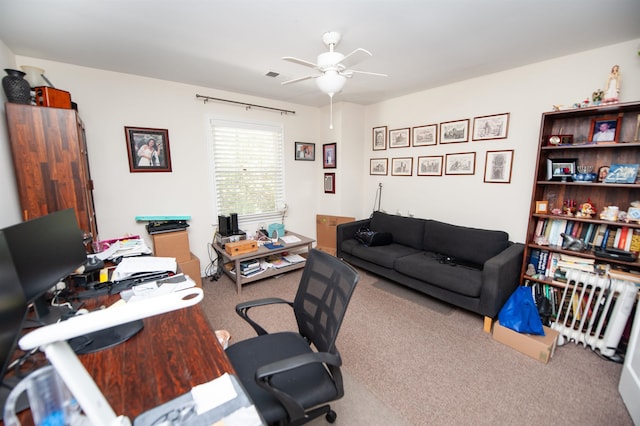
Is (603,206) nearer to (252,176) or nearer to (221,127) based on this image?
(252,176)

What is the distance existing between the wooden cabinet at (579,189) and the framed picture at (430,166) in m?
1.14

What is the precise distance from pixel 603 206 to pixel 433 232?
1491 mm

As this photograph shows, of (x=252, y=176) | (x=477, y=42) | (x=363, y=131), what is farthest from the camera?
(x=363, y=131)

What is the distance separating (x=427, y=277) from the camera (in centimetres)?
275

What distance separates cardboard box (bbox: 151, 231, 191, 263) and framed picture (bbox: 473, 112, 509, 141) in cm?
367

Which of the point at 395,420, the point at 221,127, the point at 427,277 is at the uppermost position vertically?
the point at 221,127

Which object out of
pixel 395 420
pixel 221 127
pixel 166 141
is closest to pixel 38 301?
pixel 395 420

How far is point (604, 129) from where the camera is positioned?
2.28 m

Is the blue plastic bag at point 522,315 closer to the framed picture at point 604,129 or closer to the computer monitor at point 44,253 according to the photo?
the framed picture at point 604,129

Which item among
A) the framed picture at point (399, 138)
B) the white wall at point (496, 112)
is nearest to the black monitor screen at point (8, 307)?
the white wall at point (496, 112)

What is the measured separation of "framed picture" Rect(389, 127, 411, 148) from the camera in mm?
3783

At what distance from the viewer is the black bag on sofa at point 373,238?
137 inches

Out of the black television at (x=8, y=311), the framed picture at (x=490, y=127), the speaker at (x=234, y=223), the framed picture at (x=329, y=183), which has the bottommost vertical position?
the speaker at (x=234, y=223)

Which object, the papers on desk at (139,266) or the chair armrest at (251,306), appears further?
the papers on desk at (139,266)
